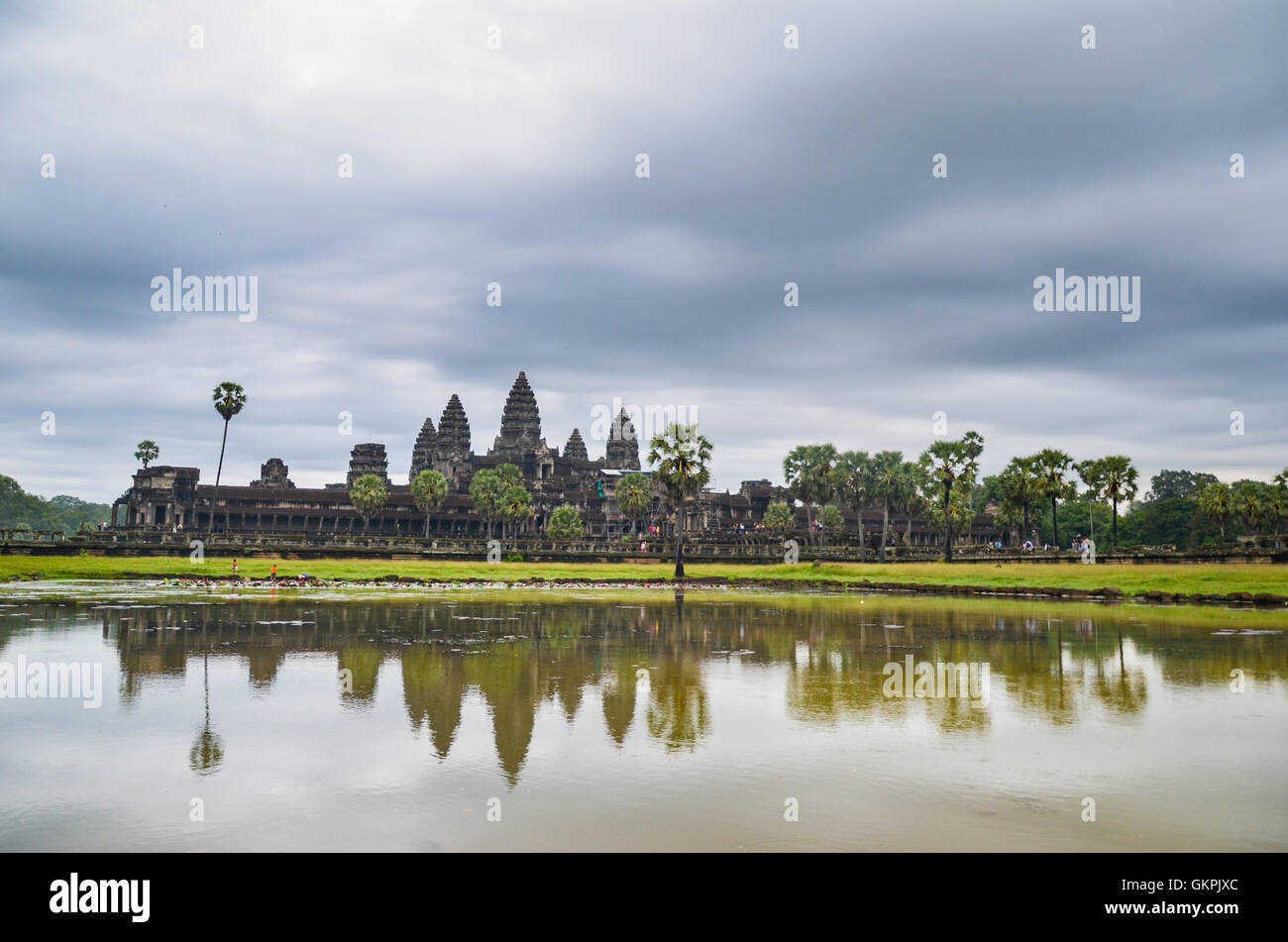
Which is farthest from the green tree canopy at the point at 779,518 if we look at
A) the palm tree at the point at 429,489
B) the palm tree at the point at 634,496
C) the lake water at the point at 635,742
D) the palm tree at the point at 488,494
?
the lake water at the point at 635,742

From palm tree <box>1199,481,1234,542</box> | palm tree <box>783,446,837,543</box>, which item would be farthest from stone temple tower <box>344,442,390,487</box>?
palm tree <box>1199,481,1234,542</box>

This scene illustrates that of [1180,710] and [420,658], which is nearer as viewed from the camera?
[1180,710]

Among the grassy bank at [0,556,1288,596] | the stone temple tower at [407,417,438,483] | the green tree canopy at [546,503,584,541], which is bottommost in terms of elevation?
the grassy bank at [0,556,1288,596]

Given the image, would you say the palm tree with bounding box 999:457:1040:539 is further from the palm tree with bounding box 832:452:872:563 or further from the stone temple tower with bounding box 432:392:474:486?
the stone temple tower with bounding box 432:392:474:486

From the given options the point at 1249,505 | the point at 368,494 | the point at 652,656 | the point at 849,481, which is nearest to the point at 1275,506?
the point at 1249,505

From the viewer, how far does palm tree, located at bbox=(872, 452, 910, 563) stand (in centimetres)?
9754

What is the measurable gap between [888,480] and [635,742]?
88437mm

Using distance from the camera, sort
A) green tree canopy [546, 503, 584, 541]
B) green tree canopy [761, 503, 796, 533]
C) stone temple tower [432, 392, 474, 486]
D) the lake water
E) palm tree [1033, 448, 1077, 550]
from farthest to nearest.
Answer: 1. stone temple tower [432, 392, 474, 486]
2. green tree canopy [761, 503, 796, 533]
3. green tree canopy [546, 503, 584, 541]
4. palm tree [1033, 448, 1077, 550]
5. the lake water

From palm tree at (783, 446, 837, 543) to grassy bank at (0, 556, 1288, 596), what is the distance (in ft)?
102
